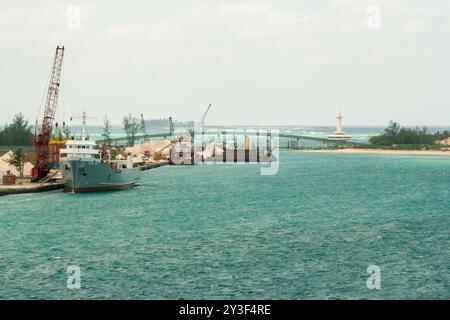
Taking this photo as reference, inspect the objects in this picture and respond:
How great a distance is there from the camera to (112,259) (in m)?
51.1

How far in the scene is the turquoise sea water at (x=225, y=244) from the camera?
42.4 m

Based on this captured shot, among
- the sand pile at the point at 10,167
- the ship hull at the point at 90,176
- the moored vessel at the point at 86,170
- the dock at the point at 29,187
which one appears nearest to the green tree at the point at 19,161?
the sand pile at the point at 10,167

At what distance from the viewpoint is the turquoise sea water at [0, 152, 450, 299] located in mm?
42406

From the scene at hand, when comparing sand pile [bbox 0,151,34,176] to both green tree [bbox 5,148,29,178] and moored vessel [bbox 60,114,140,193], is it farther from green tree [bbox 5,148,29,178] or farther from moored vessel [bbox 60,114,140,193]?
moored vessel [bbox 60,114,140,193]

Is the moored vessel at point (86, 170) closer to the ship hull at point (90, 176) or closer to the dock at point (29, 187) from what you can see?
the ship hull at point (90, 176)

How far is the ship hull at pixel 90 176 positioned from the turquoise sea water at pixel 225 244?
3145 mm

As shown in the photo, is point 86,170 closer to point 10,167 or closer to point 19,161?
point 19,161

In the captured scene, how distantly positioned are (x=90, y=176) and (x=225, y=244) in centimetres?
5398

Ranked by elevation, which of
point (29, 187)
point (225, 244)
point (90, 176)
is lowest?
point (225, 244)

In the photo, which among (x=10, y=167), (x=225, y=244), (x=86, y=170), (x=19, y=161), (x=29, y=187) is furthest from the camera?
(x=10, y=167)

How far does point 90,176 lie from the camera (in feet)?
348

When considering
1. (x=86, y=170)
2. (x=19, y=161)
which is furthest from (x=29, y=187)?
(x=19, y=161)

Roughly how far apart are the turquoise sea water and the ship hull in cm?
315
